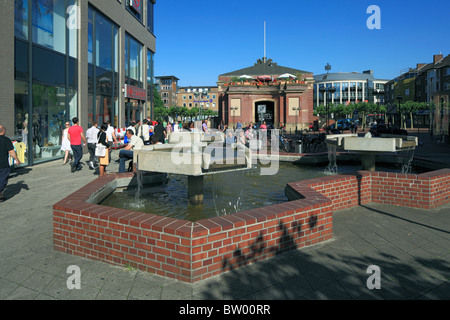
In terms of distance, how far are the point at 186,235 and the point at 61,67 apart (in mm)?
14997

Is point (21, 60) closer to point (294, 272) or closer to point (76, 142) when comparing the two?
point (76, 142)

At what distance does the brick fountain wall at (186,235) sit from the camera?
12.6 feet

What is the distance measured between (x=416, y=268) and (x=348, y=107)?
95.1m

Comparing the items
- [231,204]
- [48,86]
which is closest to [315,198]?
[231,204]

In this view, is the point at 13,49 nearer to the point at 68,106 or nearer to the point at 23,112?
the point at 23,112

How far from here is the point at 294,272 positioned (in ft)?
13.1

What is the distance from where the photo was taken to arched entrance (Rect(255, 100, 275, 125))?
180 ft

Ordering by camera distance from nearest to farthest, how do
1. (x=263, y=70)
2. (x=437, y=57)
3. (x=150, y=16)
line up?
1. (x=150, y=16)
2. (x=263, y=70)
3. (x=437, y=57)

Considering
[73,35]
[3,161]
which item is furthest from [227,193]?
[73,35]

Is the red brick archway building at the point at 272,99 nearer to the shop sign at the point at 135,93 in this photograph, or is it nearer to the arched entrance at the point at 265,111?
the arched entrance at the point at 265,111

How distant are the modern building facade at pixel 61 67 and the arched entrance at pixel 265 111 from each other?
30.7 metres

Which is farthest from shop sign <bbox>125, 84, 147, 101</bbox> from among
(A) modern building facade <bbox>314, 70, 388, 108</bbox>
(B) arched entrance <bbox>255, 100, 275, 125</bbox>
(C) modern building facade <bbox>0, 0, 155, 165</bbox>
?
(A) modern building facade <bbox>314, 70, 388, 108</bbox>

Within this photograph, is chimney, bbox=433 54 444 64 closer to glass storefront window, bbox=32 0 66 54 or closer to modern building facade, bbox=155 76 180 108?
glass storefront window, bbox=32 0 66 54

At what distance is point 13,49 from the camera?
12391 mm
